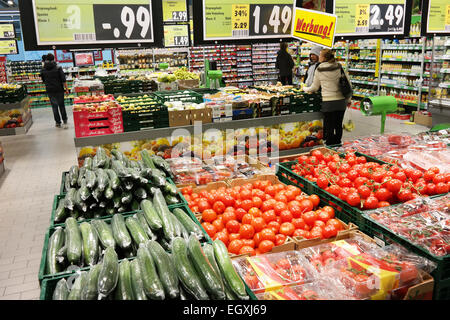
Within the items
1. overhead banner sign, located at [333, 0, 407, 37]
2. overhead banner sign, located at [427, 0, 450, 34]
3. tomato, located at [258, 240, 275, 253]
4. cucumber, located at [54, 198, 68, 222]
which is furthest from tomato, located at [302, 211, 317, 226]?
overhead banner sign, located at [427, 0, 450, 34]

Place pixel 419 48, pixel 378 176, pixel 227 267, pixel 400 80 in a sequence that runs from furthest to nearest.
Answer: pixel 400 80, pixel 419 48, pixel 378 176, pixel 227 267

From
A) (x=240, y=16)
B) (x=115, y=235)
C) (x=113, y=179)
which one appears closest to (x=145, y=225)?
(x=115, y=235)

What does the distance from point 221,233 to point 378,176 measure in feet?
4.74

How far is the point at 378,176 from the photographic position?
3139 millimetres

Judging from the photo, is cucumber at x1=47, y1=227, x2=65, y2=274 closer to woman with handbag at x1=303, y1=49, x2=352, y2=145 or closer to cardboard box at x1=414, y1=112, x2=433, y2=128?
woman with handbag at x1=303, y1=49, x2=352, y2=145

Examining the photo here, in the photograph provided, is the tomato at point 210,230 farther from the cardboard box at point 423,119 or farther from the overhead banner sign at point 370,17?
the cardboard box at point 423,119

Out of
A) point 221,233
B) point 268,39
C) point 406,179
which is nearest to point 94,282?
point 221,233

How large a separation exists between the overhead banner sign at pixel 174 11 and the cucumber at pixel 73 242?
868 cm

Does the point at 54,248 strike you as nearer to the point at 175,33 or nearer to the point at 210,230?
the point at 210,230

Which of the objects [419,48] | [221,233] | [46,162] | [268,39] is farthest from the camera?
[419,48]

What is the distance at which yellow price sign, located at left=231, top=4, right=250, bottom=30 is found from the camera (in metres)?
3.96

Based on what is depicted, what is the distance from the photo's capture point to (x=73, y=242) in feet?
6.73

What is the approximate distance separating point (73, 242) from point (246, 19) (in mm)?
2954

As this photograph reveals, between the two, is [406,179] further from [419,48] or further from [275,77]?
[275,77]
